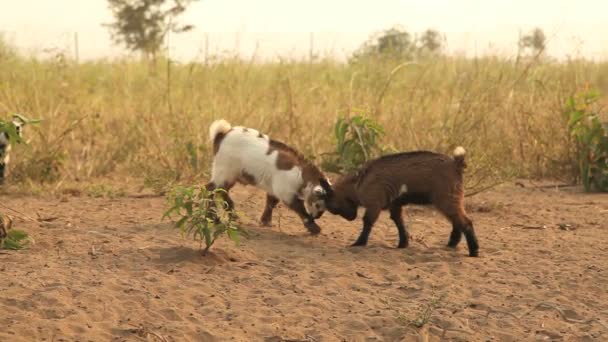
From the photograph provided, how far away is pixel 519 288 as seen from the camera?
236 inches

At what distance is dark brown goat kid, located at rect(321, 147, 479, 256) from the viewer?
6.82 m

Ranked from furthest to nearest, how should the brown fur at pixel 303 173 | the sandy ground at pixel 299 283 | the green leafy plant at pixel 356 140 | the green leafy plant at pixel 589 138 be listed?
1. the green leafy plant at pixel 589 138
2. the green leafy plant at pixel 356 140
3. the brown fur at pixel 303 173
4. the sandy ground at pixel 299 283

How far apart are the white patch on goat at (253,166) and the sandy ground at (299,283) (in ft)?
1.22

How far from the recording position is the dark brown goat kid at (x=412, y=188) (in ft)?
22.4

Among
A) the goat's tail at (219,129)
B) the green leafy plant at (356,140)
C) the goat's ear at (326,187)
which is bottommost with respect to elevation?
the goat's ear at (326,187)

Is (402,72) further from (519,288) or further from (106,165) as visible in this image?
(519,288)

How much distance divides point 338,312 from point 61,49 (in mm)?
7377

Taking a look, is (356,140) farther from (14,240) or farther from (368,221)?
(14,240)

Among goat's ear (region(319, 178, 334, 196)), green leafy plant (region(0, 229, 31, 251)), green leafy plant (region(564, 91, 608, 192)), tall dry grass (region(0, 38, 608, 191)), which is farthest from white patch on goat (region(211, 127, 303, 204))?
green leafy plant (region(564, 91, 608, 192))

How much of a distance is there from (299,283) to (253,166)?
184 centimetres

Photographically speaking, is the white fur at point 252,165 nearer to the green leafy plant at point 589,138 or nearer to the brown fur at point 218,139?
the brown fur at point 218,139

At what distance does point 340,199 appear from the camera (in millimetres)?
7430

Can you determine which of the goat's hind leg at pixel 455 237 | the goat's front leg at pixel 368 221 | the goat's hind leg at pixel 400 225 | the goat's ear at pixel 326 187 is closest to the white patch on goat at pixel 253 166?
the goat's ear at pixel 326 187

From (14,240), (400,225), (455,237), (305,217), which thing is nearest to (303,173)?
(305,217)
